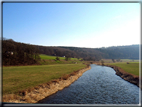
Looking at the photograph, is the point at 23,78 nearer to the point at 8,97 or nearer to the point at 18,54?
the point at 8,97

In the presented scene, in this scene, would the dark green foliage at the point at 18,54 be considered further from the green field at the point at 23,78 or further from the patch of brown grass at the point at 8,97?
the patch of brown grass at the point at 8,97

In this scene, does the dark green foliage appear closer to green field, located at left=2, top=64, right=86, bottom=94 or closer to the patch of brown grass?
green field, located at left=2, top=64, right=86, bottom=94

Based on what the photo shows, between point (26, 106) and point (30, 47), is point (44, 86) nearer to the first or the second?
point (26, 106)

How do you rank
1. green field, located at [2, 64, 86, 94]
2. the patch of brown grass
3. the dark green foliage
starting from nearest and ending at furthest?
the patch of brown grass < green field, located at [2, 64, 86, 94] < the dark green foliage

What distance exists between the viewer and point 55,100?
1005 centimetres

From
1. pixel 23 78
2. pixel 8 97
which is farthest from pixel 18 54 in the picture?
pixel 8 97

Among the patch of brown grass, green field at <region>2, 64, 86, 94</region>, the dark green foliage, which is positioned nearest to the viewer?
the patch of brown grass

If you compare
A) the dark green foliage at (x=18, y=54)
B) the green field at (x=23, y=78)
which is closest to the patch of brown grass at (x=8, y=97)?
the green field at (x=23, y=78)

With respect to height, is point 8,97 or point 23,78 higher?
point 8,97

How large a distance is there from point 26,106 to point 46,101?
5.53m

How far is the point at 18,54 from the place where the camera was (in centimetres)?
3462

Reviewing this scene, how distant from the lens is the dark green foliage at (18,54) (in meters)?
30.8

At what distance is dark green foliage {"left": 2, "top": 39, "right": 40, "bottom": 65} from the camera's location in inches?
1212

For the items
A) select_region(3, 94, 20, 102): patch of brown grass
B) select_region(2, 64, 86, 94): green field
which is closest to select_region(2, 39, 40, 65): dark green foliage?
select_region(2, 64, 86, 94): green field
